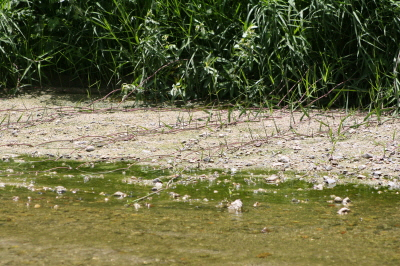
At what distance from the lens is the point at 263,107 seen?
16.5ft

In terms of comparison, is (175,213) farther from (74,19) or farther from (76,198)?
(74,19)

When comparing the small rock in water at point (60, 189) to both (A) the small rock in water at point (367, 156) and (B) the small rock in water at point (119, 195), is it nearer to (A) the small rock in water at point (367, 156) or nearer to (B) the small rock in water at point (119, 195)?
(B) the small rock in water at point (119, 195)

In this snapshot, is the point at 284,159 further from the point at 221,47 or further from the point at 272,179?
the point at 221,47

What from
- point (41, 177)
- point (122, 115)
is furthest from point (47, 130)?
point (41, 177)

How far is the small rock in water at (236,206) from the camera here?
238cm

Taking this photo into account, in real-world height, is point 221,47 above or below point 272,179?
above

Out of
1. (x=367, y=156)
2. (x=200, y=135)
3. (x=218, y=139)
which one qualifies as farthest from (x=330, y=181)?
(x=200, y=135)

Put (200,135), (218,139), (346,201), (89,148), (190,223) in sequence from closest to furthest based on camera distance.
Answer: (190,223), (346,201), (89,148), (218,139), (200,135)

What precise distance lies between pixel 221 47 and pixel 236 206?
3113 millimetres

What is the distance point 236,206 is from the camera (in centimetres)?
240

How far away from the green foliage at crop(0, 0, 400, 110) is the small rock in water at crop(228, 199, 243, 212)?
A: 2.31 metres

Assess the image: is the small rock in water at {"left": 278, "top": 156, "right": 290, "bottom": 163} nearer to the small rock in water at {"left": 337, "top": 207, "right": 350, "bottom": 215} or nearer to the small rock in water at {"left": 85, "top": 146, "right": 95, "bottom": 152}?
the small rock in water at {"left": 337, "top": 207, "right": 350, "bottom": 215}

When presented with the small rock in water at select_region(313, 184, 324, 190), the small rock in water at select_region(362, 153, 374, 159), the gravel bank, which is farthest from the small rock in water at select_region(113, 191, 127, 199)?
the small rock in water at select_region(362, 153, 374, 159)

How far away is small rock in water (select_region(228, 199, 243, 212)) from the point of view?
2.38 metres
